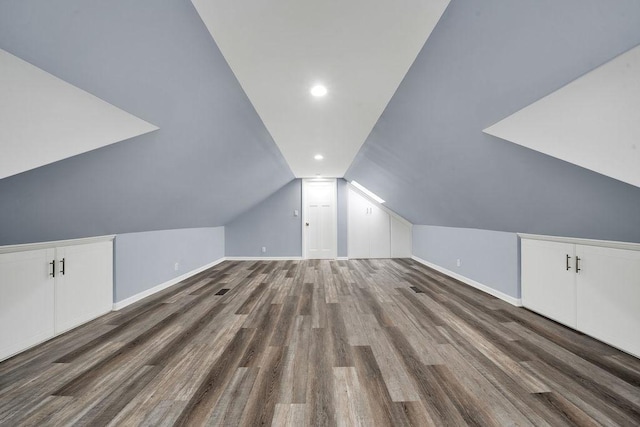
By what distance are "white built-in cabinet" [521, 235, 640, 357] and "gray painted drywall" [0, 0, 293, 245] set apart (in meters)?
3.44

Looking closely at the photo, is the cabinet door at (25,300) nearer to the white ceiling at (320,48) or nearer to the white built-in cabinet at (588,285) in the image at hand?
the white ceiling at (320,48)

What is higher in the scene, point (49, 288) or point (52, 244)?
point (52, 244)

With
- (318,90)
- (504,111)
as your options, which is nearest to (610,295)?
(504,111)

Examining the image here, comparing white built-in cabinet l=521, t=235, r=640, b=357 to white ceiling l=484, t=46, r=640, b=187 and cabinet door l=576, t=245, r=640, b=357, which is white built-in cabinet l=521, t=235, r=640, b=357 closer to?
cabinet door l=576, t=245, r=640, b=357

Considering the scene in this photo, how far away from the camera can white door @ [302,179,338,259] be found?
6.40 m

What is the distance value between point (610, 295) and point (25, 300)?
493 cm

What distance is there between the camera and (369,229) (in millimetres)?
6410

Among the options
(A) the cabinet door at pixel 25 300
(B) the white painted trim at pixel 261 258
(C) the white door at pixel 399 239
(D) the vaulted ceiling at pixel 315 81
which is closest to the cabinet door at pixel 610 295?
(D) the vaulted ceiling at pixel 315 81

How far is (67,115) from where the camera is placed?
4.47 ft

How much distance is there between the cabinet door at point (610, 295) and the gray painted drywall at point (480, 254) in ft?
2.39

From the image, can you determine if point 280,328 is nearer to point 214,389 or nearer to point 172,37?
point 214,389

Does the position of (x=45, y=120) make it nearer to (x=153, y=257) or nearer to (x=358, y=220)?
(x=153, y=257)

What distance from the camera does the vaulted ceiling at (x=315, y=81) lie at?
3.39 ft

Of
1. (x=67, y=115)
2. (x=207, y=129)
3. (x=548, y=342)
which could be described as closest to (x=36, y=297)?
(x=67, y=115)
